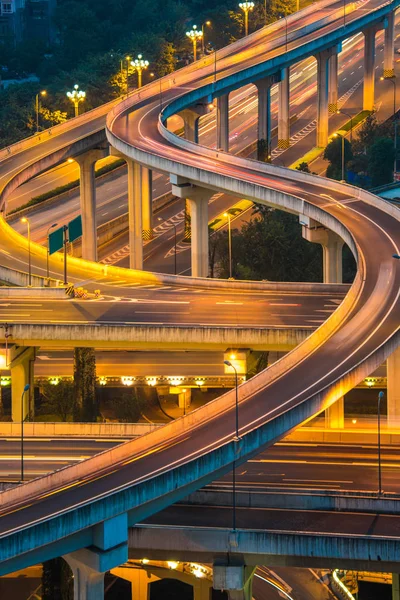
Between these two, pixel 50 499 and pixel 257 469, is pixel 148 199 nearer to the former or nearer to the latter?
pixel 257 469

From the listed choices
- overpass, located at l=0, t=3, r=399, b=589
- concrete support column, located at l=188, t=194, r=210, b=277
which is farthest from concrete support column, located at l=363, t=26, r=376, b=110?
concrete support column, located at l=188, t=194, r=210, b=277

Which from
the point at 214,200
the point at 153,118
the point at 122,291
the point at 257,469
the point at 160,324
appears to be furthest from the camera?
the point at 214,200

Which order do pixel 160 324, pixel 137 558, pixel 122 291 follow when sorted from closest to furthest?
1. pixel 137 558
2. pixel 160 324
3. pixel 122 291

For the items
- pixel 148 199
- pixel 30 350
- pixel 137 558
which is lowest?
pixel 137 558

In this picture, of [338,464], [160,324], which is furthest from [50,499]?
[160,324]

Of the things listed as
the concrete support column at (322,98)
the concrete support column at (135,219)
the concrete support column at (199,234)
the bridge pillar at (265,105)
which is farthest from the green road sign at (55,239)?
the concrete support column at (322,98)

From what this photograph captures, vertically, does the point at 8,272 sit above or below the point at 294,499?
above

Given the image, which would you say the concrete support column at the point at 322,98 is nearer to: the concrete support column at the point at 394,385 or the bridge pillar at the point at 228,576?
the concrete support column at the point at 394,385

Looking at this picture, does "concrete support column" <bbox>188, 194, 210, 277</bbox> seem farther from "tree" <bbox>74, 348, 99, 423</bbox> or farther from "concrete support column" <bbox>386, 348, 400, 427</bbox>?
"concrete support column" <bbox>386, 348, 400, 427</bbox>
